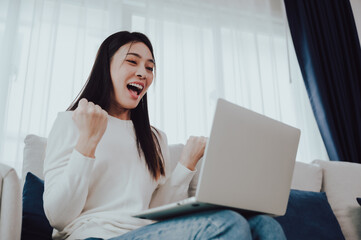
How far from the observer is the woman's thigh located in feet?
2.68

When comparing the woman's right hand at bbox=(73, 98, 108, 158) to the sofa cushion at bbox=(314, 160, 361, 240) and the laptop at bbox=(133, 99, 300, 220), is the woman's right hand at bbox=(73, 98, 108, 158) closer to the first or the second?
the laptop at bbox=(133, 99, 300, 220)


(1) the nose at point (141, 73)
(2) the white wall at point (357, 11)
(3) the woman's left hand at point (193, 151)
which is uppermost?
(2) the white wall at point (357, 11)

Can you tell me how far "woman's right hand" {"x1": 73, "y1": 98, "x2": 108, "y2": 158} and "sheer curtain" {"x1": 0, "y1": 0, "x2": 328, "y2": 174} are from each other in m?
0.89

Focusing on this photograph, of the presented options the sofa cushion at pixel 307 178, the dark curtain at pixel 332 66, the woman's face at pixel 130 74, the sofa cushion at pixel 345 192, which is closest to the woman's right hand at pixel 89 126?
the woman's face at pixel 130 74

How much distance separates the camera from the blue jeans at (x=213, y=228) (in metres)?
0.82

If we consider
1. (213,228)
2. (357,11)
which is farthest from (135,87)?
(357,11)

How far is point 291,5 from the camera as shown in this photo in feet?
9.79

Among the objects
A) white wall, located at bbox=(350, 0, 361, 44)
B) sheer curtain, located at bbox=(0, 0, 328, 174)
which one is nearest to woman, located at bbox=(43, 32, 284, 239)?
sheer curtain, located at bbox=(0, 0, 328, 174)

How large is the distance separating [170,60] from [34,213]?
5.07 ft

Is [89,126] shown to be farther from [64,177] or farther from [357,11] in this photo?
[357,11]

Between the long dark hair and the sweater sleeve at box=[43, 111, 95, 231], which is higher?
the long dark hair

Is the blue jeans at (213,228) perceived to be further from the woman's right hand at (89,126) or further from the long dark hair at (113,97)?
the long dark hair at (113,97)

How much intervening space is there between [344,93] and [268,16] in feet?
2.77

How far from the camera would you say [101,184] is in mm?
1235
